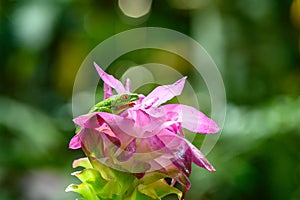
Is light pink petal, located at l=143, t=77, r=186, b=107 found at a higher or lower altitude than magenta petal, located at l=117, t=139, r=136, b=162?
higher

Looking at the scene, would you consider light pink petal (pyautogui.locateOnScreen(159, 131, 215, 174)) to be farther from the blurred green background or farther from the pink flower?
the blurred green background

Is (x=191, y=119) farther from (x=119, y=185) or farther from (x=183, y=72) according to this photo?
(x=183, y=72)

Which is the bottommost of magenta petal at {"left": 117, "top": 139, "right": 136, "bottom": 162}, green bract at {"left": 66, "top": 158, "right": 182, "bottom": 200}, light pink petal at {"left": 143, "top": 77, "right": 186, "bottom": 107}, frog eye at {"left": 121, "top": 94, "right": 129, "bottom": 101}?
green bract at {"left": 66, "top": 158, "right": 182, "bottom": 200}

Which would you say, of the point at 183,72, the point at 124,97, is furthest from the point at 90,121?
the point at 183,72

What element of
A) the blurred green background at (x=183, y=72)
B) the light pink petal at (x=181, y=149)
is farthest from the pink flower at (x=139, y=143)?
the blurred green background at (x=183, y=72)

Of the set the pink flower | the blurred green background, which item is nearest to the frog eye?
the pink flower

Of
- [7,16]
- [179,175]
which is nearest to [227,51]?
[7,16]
